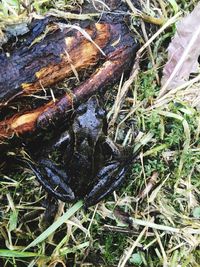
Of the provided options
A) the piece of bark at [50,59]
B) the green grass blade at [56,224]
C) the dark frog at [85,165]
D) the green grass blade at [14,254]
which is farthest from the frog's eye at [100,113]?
the green grass blade at [14,254]

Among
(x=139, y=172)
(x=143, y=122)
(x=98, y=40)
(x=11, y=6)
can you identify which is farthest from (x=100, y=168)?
(x=11, y=6)

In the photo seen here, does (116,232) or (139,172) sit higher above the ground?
(139,172)

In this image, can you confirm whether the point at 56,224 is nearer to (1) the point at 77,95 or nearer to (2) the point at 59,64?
(1) the point at 77,95

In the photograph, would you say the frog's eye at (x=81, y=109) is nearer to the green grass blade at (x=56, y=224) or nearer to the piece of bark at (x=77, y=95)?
the piece of bark at (x=77, y=95)

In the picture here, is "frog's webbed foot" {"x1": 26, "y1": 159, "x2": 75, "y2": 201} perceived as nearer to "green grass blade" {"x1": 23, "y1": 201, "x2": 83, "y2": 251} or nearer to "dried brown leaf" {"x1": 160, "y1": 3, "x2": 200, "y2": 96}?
"green grass blade" {"x1": 23, "y1": 201, "x2": 83, "y2": 251}

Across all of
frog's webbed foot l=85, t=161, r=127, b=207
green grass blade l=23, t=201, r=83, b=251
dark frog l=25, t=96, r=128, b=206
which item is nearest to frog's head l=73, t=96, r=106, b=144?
dark frog l=25, t=96, r=128, b=206

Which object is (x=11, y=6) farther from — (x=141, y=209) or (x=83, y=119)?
(x=141, y=209)
